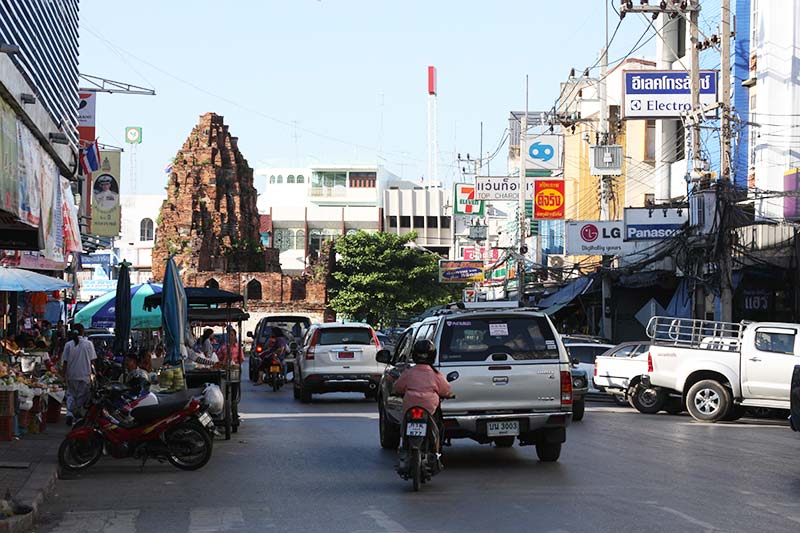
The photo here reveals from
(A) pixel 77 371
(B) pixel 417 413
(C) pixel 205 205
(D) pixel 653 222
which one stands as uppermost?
(C) pixel 205 205

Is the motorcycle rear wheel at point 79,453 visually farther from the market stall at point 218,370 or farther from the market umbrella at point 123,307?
the market umbrella at point 123,307

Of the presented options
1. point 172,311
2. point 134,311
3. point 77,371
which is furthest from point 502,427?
point 134,311

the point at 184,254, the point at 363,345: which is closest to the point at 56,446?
the point at 363,345

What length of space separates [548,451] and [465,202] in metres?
53.1

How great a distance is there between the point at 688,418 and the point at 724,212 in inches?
262

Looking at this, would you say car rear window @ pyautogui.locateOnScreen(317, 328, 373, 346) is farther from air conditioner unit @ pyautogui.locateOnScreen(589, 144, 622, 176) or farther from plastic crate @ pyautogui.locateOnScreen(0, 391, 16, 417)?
air conditioner unit @ pyautogui.locateOnScreen(589, 144, 622, 176)

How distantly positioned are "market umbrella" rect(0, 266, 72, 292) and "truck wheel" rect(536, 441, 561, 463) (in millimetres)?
11676

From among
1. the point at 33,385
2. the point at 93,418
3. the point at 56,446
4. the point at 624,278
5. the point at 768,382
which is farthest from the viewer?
the point at 624,278

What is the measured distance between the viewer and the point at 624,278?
132 ft

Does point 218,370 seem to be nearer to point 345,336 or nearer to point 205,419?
point 205,419

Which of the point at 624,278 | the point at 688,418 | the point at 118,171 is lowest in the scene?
the point at 688,418

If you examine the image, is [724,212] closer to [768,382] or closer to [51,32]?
[768,382]

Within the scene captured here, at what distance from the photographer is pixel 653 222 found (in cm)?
Answer: 3388

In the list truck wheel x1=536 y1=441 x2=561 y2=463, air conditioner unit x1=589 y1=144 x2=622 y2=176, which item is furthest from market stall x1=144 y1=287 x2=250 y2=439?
air conditioner unit x1=589 y1=144 x2=622 y2=176
